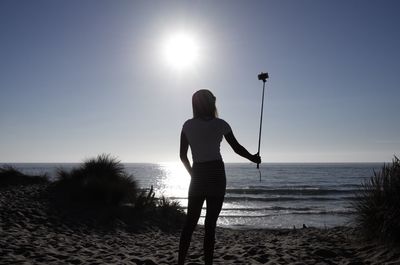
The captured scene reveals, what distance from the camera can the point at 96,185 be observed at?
11.1m

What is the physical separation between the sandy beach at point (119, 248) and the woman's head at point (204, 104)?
265 centimetres

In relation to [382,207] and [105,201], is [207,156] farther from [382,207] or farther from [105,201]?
[105,201]

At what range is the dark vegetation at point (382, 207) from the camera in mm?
4940

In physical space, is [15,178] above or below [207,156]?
below

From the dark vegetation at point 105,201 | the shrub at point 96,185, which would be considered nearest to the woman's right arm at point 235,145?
the dark vegetation at point 105,201

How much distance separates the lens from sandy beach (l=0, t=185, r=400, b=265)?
15.9 ft

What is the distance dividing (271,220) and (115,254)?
13.2m

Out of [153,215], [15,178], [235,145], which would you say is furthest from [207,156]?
[15,178]

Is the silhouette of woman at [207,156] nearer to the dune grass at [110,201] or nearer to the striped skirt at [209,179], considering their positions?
the striped skirt at [209,179]

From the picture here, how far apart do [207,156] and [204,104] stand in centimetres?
53

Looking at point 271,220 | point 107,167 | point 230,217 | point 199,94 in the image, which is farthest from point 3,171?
point 199,94

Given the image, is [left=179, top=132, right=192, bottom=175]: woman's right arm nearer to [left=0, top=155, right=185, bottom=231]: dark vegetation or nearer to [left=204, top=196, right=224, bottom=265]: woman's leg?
[left=204, top=196, right=224, bottom=265]: woman's leg

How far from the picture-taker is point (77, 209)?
976cm

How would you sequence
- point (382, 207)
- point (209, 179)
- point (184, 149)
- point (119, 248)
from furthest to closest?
point (119, 248)
point (382, 207)
point (184, 149)
point (209, 179)
